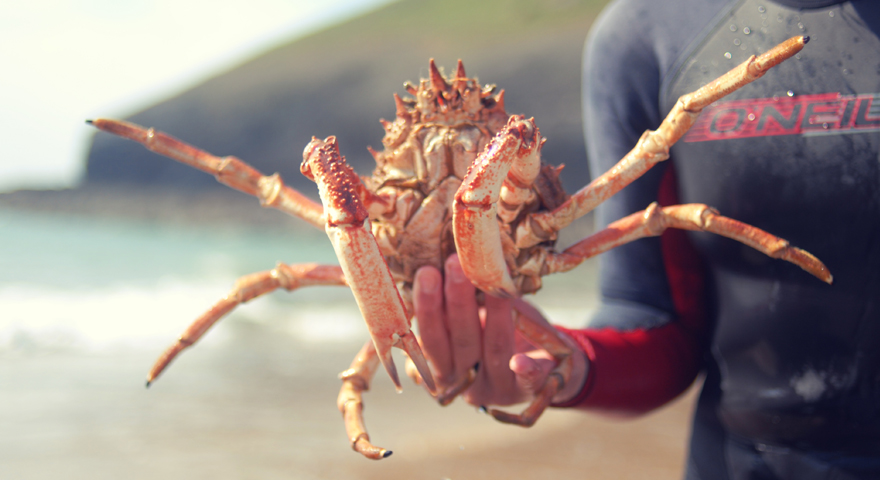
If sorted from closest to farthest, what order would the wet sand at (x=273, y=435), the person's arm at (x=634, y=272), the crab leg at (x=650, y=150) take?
the crab leg at (x=650, y=150) < the person's arm at (x=634, y=272) < the wet sand at (x=273, y=435)

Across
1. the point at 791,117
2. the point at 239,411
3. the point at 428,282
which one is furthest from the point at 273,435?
the point at 791,117

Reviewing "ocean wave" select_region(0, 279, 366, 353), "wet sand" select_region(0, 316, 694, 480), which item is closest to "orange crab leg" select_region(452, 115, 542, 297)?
"wet sand" select_region(0, 316, 694, 480)

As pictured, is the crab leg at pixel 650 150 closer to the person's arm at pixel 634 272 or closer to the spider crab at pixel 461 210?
the spider crab at pixel 461 210

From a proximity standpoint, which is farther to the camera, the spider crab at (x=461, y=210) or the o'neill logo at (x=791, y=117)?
the o'neill logo at (x=791, y=117)

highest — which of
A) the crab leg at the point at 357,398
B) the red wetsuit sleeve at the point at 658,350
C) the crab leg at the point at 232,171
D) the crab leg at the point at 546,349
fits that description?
the crab leg at the point at 232,171

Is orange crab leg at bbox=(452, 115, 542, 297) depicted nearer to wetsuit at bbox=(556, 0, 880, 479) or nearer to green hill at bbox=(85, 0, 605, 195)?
wetsuit at bbox=(556, 0, 880, 479)

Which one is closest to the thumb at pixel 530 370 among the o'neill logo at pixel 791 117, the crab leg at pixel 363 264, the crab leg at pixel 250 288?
the crab leg at pixel 363 264

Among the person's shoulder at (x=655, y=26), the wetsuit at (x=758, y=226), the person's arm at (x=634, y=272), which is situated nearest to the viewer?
the wetsuit at (x=758, y=226)
